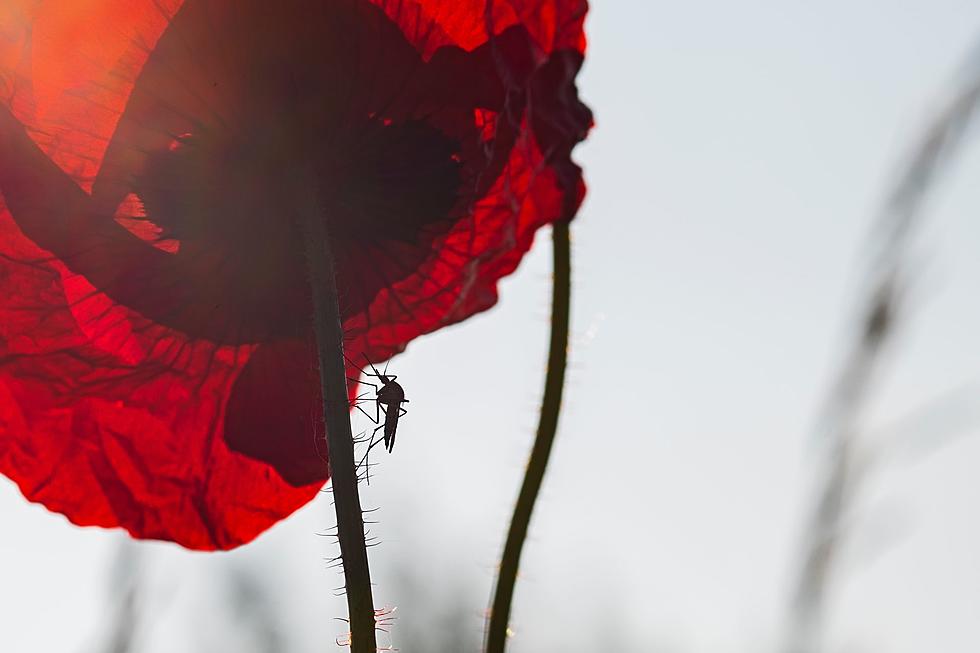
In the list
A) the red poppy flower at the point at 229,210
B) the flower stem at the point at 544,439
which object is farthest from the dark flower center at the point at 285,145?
the flower stem at the point at 544,439

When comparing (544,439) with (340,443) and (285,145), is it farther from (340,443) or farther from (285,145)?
(285,145)

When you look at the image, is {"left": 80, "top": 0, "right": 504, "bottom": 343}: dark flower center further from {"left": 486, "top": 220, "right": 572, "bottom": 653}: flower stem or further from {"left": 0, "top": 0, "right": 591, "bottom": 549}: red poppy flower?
{"left": 486, "top": 220, "right": 572, "bottom": 653}: flower stem

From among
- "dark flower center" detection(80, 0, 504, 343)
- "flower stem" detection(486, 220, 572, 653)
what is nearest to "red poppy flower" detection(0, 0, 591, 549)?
"dark flower center" detection(80, 0, 504, 343)

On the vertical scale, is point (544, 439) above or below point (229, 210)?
below

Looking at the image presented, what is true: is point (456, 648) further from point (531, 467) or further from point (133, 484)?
point (531, 467)

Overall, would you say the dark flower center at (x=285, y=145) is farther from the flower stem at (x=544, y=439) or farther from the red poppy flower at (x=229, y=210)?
the flower stem at (x=544, y=439)

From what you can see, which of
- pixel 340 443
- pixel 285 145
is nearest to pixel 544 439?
pixel 340 443

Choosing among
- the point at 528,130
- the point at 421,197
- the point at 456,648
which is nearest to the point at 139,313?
the point at 421,197
